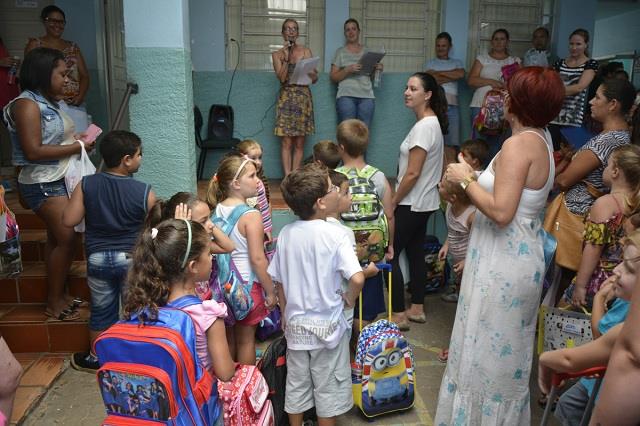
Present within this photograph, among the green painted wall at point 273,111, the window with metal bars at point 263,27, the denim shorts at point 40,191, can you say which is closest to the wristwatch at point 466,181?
the denim shorts at point 40,191

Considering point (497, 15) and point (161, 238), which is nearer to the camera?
point (161, 238)

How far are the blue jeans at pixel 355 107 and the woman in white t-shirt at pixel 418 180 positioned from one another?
2809 millimetres

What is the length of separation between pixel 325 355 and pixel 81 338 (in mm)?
1862

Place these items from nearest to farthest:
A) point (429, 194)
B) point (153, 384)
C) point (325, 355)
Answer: point (153, 384), point (325, 355), point (429, 194)

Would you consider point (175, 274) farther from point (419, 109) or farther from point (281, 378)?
point (419, 109)

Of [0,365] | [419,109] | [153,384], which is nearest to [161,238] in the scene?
[153,384]

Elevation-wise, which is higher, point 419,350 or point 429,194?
point 429,194

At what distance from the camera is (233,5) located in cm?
682

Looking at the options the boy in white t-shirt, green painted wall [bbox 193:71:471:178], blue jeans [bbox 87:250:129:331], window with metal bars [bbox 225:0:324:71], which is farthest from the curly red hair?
window with metal bars [bbox 225:0:324:71]

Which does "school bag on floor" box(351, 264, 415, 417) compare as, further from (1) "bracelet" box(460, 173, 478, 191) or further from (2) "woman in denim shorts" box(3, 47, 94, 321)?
(2) "woman in denim shorts" box(3, 47, 94, 321)

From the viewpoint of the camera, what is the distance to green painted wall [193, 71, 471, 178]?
22.6ft

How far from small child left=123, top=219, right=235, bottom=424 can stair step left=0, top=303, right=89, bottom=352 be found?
70.9 inches

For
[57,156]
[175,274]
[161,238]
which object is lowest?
[175,274]

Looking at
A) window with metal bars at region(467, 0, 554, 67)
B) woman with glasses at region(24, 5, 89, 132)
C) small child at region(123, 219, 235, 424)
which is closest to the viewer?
small child at region(123, 219, 235, 424)
